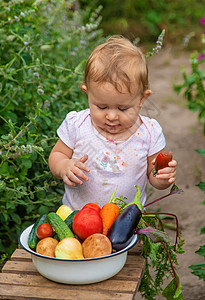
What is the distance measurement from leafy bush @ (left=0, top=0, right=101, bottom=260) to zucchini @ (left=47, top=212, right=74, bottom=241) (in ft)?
1.58

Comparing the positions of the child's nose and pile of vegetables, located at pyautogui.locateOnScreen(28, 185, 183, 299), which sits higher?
the child's nose

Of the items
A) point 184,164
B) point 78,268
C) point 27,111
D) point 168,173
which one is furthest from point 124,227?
point 184,164

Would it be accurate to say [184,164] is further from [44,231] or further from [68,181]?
[44,231]

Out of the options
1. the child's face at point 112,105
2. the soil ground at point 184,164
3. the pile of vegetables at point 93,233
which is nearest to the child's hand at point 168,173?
the pile of vegetables at point 93,233

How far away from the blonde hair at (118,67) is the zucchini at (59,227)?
589 millimetres

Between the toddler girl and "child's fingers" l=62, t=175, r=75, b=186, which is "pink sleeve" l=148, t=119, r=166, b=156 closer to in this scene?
the toddler girl

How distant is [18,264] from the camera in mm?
1960

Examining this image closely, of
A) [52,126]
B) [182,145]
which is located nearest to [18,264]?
[52,126]

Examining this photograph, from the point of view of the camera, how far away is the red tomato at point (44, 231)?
6.15 ft

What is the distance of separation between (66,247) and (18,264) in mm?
324

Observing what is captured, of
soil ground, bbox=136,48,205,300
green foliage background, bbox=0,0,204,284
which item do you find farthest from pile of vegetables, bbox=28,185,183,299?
soil ground, bbox=136,48,205,300

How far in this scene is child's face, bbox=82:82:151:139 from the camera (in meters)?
2.03

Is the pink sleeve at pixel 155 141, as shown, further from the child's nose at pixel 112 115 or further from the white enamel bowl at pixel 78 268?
the white enamel bowl at pixel 78 268

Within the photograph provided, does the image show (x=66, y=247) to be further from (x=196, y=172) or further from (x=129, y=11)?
(x=129, y=11)
